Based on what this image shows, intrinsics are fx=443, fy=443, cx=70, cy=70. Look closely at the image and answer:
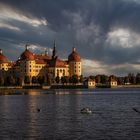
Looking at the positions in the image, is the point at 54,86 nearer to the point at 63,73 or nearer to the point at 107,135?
the point at 63,73

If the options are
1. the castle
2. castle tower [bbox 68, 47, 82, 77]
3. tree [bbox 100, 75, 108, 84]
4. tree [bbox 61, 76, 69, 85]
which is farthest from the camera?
tree [bbox 100, 75, 108, 84]

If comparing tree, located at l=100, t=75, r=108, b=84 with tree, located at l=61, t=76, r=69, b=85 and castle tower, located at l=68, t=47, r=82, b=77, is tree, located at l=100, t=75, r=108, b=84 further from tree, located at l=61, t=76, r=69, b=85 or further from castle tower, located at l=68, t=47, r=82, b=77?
tree, located at l=61, t=76, r=69, b=85

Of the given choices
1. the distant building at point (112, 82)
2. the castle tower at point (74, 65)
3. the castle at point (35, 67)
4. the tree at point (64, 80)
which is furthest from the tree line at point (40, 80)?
the distant building at point (112, 82)

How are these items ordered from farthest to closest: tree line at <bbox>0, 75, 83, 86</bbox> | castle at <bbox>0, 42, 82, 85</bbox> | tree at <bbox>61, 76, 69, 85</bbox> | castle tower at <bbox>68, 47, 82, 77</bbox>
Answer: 1. castle tower at <bbox>68, 47, 82, 77</bbox>
2. castle at <bbox>0, 42, 82, 85</bbox>
3. tree at <bbox>61, 76, 69, 85</bbox>
4. tree line at <bbox>0, 75, 83, 86</bbox>

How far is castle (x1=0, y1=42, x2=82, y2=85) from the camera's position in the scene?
17227 centimetres

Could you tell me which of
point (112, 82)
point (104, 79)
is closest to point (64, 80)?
point (112, 82)

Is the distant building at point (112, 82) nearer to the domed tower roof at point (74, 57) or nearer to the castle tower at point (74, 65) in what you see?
the castle tower at point (74, 65)

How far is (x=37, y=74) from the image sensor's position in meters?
175

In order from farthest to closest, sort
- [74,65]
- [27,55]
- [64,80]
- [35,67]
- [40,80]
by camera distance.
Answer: [74,65]
[35,67]
[27,55]
[64,80]
[40,80]

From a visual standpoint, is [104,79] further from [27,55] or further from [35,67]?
[27,55]

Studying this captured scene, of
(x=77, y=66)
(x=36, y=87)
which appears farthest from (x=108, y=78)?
(x=36, y=87)

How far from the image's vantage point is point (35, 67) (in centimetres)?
17562

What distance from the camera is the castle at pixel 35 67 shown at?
172275 millimetres

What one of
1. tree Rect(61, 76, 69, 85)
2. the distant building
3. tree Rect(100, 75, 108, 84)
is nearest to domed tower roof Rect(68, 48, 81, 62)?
tree Rect(100, 75, 108, 84)
